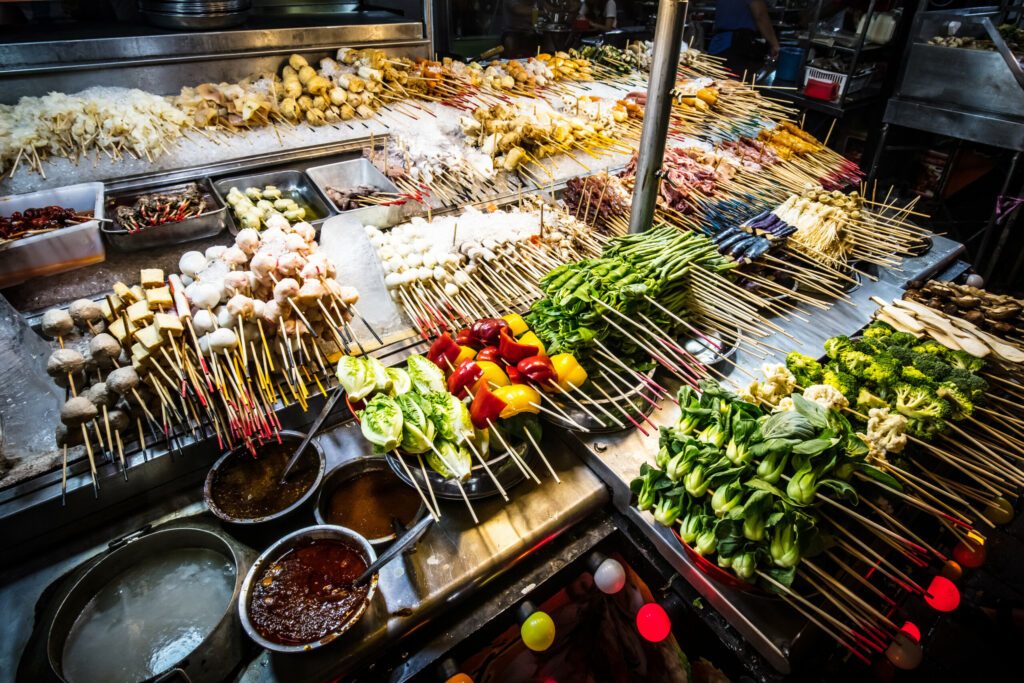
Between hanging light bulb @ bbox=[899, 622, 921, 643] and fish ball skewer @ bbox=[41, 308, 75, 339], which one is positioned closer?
fish ball skewer @ bbox=[41, 308, 75, 339]

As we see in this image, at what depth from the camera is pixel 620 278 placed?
303 cm

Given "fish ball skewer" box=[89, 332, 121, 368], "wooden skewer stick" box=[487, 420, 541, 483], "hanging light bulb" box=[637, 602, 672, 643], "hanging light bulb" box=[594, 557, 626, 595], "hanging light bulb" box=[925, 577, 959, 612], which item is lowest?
"hanging light bulb" box=[925, 577, 959, 612]

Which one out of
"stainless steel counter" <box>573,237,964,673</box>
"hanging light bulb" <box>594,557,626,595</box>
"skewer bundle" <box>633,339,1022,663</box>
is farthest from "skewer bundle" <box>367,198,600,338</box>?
"hanging light bulb" <box>594,557,626,595</box>

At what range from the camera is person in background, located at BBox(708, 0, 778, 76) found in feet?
34.9

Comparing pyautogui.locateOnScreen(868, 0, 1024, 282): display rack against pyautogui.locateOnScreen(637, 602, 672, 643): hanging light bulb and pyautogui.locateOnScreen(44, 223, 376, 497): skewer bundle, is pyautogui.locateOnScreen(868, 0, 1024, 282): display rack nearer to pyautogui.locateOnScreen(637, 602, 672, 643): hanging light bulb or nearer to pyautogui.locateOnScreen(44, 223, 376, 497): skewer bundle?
pyautogui.locateOnScreen(637, 602, 672, 643): hanging light bulb

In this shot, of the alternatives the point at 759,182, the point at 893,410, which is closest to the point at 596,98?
the point at 759,182

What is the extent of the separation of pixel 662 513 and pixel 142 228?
357cm

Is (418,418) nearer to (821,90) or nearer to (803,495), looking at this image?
(803,495)

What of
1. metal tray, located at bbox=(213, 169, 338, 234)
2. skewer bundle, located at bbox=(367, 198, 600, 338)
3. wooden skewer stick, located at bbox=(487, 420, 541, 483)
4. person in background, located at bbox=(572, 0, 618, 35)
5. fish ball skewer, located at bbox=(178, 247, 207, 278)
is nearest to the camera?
wooden skewer stick, located at bbox=(487, 420, 541, 483)

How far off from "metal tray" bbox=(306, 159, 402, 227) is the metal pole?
5.92 ft

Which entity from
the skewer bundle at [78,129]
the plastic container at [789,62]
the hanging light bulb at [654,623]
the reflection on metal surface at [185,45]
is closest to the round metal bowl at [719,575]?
the hanging light bulb at [654,623]

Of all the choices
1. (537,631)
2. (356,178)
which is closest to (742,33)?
(356,178)

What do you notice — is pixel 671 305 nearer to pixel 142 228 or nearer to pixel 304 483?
pixel 304 483

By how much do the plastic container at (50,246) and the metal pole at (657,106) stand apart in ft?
11.1
